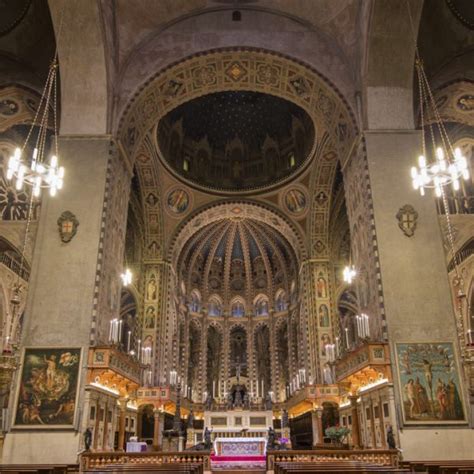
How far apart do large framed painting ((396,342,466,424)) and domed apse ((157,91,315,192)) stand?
1551 centimetres

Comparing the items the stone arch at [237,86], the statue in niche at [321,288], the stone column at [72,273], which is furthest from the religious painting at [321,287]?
the stone column at [72,273]

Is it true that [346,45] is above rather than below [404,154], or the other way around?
above

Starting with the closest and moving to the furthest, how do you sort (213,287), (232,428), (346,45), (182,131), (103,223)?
(103,223) → (346,45) → (232,428) → (182,131) → (213,287)

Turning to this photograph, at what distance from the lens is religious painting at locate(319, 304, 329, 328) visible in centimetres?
2486

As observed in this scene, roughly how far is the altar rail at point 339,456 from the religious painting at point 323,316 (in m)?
12.2

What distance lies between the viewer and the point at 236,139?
30.3 m

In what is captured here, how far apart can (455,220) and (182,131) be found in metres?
16.6

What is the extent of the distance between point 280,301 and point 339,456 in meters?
22.2

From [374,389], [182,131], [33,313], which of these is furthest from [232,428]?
[182,131]

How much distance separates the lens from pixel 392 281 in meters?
13.5

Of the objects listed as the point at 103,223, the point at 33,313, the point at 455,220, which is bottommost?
the point at 33,313

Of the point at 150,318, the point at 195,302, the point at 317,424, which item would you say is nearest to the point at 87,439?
the point at 150,318

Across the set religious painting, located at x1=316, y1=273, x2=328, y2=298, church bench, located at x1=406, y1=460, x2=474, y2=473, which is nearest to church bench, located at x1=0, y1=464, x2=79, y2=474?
church bench, located at x1=406, y1=460, x2=474, y2=473

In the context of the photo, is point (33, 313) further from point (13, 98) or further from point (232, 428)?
point (232, 428)
